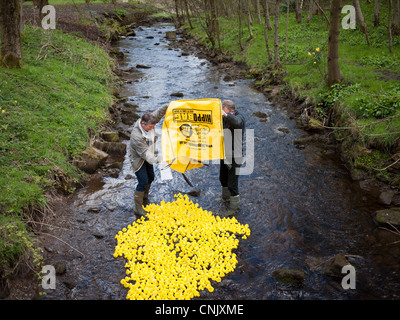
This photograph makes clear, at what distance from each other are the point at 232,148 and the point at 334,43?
733 centimetres

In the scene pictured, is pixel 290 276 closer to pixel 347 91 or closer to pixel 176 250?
pixel 176 250

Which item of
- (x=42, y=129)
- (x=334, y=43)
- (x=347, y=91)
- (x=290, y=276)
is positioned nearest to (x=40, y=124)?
(x=42, y=129)

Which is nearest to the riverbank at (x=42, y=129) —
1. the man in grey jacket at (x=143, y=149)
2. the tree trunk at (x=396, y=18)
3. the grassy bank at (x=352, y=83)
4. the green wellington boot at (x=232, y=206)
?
the man in grey jacket at (x=143, y=149)

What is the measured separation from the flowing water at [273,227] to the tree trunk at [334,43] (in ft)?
8.07

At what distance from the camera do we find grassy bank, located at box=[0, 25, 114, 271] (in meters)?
6.20

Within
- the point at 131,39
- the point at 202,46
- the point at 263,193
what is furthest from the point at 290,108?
the point at 131,39

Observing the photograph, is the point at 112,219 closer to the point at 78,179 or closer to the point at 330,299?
the point at 78,179

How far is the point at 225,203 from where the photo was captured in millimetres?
7766

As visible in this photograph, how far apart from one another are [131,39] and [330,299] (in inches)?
1096

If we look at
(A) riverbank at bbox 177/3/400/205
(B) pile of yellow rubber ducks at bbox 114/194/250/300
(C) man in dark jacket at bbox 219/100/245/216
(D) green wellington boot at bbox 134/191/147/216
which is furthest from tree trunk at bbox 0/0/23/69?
(A) riverbank at bbox 177/3/400/205

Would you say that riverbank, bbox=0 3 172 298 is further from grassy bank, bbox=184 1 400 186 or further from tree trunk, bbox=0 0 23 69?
grassy bank, bbox=184 1 400 186

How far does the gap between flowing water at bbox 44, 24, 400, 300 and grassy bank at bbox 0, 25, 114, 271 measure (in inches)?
32.1

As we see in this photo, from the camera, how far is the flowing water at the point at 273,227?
5.45 m

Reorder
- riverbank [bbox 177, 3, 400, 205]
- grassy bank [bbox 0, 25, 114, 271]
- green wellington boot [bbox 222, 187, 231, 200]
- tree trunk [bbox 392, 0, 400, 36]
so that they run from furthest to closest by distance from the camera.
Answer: tree trunk [bbox 392, 0, 400, 36] → riverbank [bbox 177, 3, 400, 205] → green wellington boot [bbox 222, 187, 231, 200] → grassy bank [bbox 0, 25, 114, 271]
